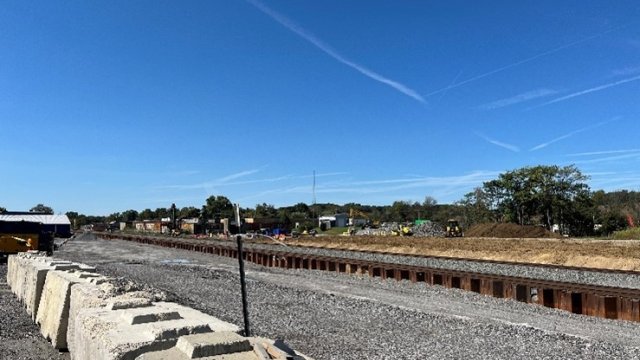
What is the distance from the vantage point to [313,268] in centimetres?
2686

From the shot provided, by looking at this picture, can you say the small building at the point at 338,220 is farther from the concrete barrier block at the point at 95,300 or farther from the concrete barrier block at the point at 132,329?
the concrete barrier block at the point at 132,329

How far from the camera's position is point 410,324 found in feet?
34.5

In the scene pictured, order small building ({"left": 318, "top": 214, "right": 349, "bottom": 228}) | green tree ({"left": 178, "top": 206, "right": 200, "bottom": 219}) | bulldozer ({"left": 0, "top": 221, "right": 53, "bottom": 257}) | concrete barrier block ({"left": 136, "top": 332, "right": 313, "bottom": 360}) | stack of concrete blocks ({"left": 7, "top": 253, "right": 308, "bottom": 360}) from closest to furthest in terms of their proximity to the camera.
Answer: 1. concrete barrier block ({"left": 136, "top": 332, "right": 313, "bottom": 360})
2. stack of concrete blocks ({"left": 7, "top": 253, "right": 308, "bottom": 360})
3. bulldozer ({"left": 0, "top": 221, "right": 53, "bottom": 257})
4. small building ({"left": 318, "top": 214, "right": 349, "bottom": 228})
5. green tree ({"left": 178, "top": 206, "right": 200, "bottom": 219})

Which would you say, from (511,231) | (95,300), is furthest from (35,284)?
(511,231)

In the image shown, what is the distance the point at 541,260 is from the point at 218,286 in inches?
662

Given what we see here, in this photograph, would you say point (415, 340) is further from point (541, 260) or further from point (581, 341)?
point (541, 260)

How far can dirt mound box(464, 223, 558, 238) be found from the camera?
174ft

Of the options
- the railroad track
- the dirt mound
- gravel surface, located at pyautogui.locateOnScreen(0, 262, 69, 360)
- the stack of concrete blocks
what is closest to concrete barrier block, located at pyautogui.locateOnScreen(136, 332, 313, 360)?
the stack of concrete blocks

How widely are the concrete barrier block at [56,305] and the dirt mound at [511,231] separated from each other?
1951 inches

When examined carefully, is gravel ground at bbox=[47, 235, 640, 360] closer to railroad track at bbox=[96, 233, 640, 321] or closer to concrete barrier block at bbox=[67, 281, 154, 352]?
railroad track at bbox=[96, 233, 640, 321]

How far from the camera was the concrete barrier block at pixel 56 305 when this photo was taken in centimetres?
809

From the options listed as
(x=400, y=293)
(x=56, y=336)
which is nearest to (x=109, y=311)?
(x=56, y=336)

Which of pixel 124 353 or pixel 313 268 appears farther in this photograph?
pixel 313 268

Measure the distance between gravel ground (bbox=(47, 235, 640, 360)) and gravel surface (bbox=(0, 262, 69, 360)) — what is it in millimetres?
3323
